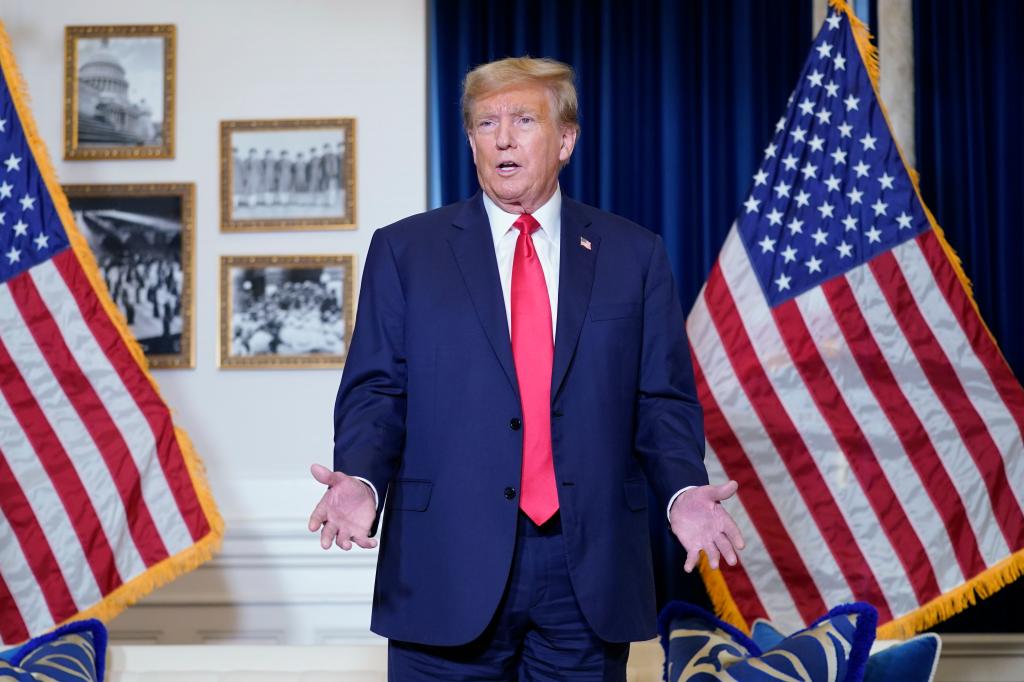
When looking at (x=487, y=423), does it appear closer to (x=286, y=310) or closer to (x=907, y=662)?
(x=907, y=662)

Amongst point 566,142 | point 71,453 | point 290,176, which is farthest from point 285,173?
point 566,142

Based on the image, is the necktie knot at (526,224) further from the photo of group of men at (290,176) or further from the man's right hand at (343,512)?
the photo of group of men at (290,176)

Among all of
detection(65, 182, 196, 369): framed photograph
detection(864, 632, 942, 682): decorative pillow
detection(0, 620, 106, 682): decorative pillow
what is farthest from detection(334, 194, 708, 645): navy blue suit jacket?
detection(65, 182, 196, 369): framed photograph

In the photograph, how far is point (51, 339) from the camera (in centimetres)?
322

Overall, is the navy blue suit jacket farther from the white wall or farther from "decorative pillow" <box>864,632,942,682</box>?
the white wall

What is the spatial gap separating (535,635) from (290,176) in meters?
2.58

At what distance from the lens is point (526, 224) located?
76.9 inches

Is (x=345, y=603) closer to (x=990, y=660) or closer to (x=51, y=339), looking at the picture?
(x=51, y=339)

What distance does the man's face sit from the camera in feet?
6.40

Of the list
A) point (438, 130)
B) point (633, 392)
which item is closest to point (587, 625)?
point (633, 392)

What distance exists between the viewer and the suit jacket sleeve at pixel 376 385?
1.76 meters

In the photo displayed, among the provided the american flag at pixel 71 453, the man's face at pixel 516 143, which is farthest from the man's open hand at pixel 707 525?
the american flag at pixel 71 453

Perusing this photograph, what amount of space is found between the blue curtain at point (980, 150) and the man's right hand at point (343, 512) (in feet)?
9.53

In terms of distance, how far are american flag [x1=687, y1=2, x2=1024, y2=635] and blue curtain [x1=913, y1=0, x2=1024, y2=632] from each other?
61cm
